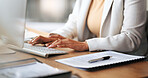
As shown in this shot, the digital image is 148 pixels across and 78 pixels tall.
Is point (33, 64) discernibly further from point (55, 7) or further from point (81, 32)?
point (55, 7)

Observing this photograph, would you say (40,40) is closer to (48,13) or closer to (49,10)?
(49,10)

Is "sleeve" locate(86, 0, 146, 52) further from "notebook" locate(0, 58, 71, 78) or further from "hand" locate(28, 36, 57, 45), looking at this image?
"notebook" locate(0, 58, 71, 78)

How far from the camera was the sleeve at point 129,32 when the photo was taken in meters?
1.23

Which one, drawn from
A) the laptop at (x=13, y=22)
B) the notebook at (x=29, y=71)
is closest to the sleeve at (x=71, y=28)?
the laptop at (x=13, y=22)

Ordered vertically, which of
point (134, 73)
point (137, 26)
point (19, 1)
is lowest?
point (134, 73)

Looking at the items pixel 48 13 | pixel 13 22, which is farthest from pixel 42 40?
pixel 48 13

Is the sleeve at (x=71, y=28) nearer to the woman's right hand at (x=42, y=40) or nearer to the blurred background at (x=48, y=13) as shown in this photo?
the woman's right hand at (x=42, y=40)

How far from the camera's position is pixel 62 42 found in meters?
1.17

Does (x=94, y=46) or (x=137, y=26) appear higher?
(x=137, y=26)

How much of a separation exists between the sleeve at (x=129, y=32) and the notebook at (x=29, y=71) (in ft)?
1.86

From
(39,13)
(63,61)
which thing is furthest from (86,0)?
(39,13)

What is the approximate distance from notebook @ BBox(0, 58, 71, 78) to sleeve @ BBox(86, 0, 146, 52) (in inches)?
22.3

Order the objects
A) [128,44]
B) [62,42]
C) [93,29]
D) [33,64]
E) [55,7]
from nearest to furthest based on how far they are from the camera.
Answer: [33,64], [62,42], [128,44], [93,29], [55,7]

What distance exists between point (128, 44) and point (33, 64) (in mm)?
747
